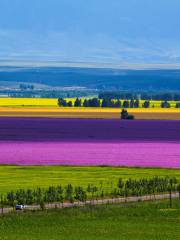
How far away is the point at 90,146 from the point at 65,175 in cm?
2479

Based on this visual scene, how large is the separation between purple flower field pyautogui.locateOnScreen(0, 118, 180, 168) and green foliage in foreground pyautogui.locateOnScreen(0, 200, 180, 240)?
Answer: 20731 millimetres

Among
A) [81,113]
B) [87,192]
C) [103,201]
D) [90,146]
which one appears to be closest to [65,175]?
[87,192]

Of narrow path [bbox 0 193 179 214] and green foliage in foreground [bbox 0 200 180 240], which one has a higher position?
green foliage in foreground [bbox 0 200 180 240]

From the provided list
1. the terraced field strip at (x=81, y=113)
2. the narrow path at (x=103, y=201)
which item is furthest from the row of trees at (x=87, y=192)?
the terraced field strip at (x=81, y=113)

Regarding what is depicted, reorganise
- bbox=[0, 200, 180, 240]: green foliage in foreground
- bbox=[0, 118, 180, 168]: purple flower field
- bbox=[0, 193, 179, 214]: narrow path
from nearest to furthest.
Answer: bbox=[0, 200, 180, 240]: green foliage in foreground → bbox=[0, 193, 179, 214]: narrow path → bbox=[0, 118, 180, 168]: purple flower field

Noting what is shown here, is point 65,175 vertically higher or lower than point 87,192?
lower

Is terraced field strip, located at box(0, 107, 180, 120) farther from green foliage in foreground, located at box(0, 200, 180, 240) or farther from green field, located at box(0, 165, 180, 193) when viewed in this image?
green foliage in foreground, located at box(0, 200, 180, 240)

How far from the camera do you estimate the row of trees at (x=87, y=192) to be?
129 ft

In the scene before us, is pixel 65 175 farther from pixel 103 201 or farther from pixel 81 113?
pixel 81 113

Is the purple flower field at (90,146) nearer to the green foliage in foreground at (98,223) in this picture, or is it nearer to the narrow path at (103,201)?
the narrow path at (103,201)

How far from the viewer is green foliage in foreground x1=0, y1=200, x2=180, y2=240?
32406 mm

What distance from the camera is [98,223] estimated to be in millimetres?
35312

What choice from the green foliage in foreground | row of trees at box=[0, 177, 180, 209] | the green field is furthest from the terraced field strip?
Result: the green foliage in foreground

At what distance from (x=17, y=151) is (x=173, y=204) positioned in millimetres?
30918
